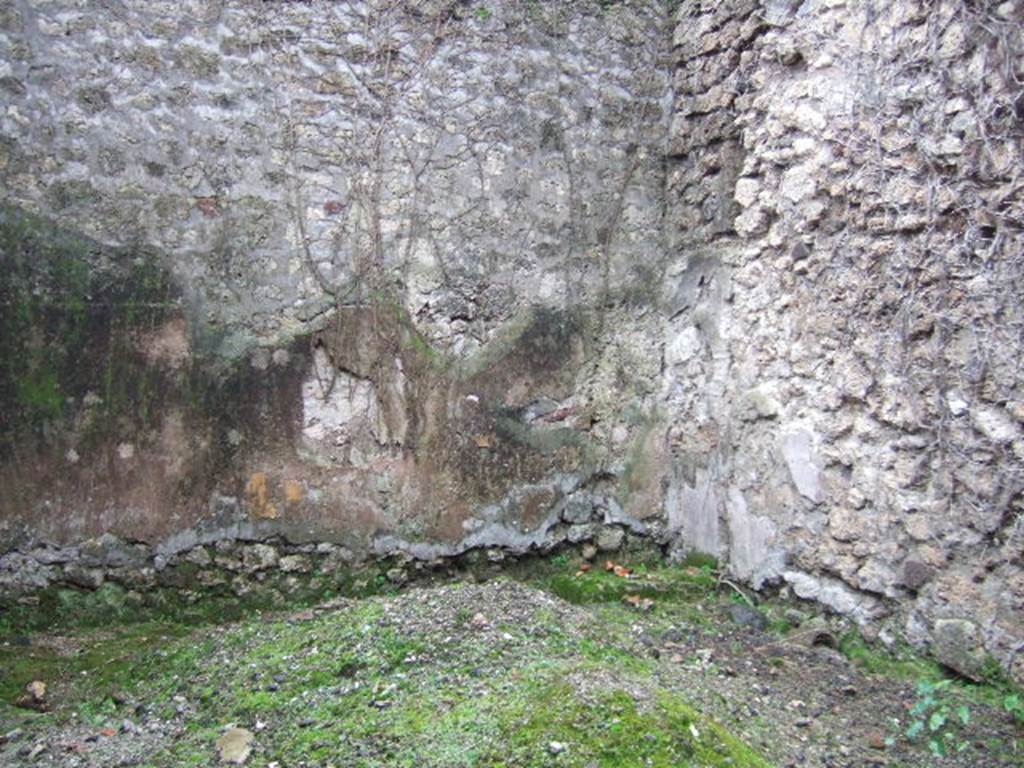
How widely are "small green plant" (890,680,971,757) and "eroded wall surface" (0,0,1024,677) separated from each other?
20 cm

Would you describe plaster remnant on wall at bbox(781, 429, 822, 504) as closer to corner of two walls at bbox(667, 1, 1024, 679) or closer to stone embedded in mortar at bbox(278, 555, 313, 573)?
corner of two walls at bbox(667, 1, 1024, 679)

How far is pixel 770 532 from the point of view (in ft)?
12.6

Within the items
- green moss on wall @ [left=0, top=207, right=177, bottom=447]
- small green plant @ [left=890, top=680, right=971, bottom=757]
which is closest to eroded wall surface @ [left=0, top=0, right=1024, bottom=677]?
green moss on wall @ [left=0, top=207, right=177, bottom=447]

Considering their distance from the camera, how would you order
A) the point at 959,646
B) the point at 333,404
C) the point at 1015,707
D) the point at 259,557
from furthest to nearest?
the point at 333,404 < the point at 259,557 < the point at 959,646 < the point at 1015,707

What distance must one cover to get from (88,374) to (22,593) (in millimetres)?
851

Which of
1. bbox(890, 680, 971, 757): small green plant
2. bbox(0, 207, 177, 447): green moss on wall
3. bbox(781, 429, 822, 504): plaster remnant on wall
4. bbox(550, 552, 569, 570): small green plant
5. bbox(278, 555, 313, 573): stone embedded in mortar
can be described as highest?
bbox(0, 207, 177, 447): green moss on wall

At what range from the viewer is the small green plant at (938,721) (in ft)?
8.99

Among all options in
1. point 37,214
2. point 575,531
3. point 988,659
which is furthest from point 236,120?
point 988,659

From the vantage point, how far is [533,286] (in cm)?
434

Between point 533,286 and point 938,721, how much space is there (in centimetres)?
241

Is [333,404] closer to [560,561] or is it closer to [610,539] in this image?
[560,561]

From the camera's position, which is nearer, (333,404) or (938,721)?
(938,721)

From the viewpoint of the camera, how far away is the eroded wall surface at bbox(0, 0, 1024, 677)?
3156mm

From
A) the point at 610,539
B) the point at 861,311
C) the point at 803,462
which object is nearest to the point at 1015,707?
the point at 803,462
